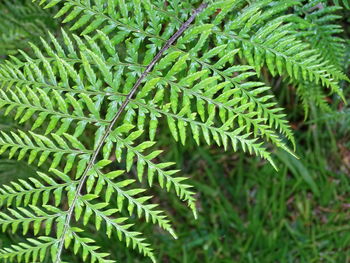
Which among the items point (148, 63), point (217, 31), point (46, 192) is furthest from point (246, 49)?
point (46, 192)

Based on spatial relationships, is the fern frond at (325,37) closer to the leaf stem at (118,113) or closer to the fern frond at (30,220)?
the leaf stem at (118,113)

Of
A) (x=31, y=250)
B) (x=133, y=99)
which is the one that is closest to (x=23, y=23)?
(x=133, y=99)

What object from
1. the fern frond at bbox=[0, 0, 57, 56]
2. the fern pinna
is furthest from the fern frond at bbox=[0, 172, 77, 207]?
the fern frond at bbox=[0, 0, 57, 56]

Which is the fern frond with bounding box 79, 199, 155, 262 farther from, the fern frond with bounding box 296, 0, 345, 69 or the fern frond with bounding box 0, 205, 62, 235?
the fern frond with bounding box 296, 0, 345, 69

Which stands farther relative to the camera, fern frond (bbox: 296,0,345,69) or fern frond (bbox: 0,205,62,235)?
fern frond (bbox: 296,0,345,69)

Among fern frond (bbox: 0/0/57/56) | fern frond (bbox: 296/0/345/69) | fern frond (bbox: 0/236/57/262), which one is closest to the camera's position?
fern frond (bbox: 0/236/57/262)

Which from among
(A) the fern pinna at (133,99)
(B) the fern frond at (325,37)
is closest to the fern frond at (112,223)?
(A) the fern pinna at (133,99)

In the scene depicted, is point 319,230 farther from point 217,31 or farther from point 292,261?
point 217,31

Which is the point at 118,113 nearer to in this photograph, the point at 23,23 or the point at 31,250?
the point at 31,250

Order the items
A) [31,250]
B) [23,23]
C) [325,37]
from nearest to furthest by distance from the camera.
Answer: [31,250] < [325,37] < [23,23]

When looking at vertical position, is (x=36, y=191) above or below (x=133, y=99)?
below

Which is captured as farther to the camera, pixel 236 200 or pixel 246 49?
pixel 236 200
